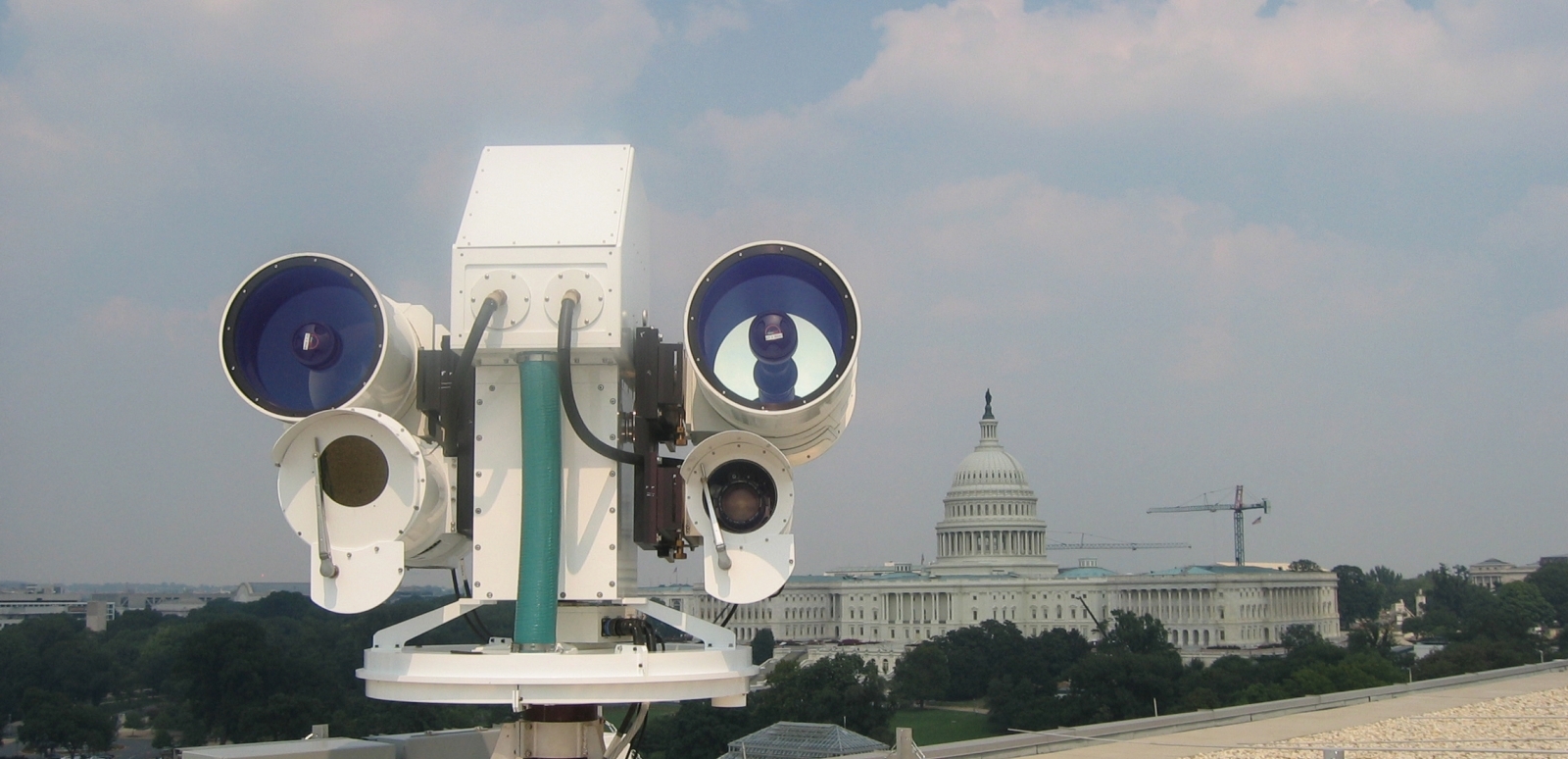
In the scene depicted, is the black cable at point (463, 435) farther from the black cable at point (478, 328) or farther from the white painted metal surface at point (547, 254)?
the white painted metal surface at point (547, 254)

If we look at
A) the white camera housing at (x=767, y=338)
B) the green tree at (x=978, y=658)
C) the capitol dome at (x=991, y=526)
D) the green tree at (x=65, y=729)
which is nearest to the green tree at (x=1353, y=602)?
the capitol dome at (x=991, y=526)

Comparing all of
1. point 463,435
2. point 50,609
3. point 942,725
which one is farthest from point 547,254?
point 50,609

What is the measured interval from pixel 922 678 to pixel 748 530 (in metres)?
102

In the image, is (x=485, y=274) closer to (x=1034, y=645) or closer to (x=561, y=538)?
(x=561, y=538)

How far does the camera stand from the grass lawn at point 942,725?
8338 centimetres

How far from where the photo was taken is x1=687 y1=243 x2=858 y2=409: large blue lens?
6.85 meters

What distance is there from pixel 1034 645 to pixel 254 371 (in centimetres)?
11491

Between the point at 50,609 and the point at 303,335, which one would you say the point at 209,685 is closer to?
the point at 303,335

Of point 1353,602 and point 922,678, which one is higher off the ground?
point 1353,602

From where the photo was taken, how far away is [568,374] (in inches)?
250

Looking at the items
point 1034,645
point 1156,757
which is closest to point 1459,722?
point 1156,757

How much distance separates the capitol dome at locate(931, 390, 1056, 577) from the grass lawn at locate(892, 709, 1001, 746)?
81.1 meters

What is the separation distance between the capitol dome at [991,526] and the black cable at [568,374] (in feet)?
582

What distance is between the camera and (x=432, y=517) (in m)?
6.71
